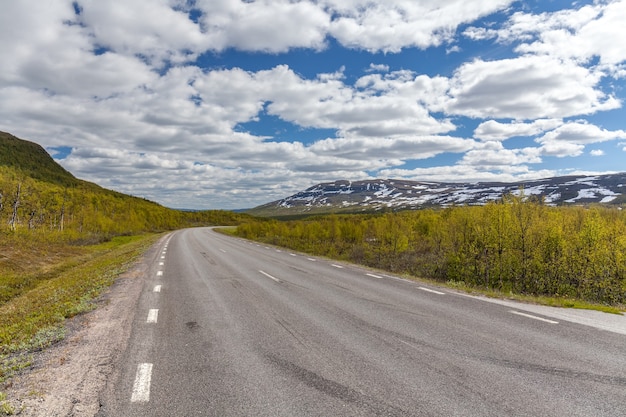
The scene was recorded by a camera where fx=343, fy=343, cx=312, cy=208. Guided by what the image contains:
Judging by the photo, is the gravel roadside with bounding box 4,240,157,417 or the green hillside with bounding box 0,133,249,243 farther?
the green hillside with bounding box 0,133,249,243

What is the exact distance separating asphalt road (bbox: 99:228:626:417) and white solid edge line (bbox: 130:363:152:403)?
14 millimetres

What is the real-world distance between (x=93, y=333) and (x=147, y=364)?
2573 mm

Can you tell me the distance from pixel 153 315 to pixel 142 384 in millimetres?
3995

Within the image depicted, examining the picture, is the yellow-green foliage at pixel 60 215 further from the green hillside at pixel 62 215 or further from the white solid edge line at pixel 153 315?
the white solid edge line at pixel 153 315

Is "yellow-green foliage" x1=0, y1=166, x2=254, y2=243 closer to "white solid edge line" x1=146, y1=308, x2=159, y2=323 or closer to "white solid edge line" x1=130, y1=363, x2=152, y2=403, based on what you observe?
"white solid edge line" x1=146, y1=308, x2=159, y2=323

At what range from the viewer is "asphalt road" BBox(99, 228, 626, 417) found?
3.89 m

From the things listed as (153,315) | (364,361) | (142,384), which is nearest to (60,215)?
(153,315)

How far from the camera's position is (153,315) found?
813 centimetres

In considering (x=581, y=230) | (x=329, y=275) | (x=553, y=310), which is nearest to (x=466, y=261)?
(x=581, y=230)

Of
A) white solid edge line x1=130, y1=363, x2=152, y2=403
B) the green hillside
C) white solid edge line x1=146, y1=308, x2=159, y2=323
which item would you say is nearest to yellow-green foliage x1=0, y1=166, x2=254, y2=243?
the green hillside

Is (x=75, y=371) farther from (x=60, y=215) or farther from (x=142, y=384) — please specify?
(x=60, y=215)

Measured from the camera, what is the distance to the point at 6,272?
845 inches

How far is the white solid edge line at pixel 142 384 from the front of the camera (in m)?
4.11

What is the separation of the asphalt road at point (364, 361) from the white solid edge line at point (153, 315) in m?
0.05
